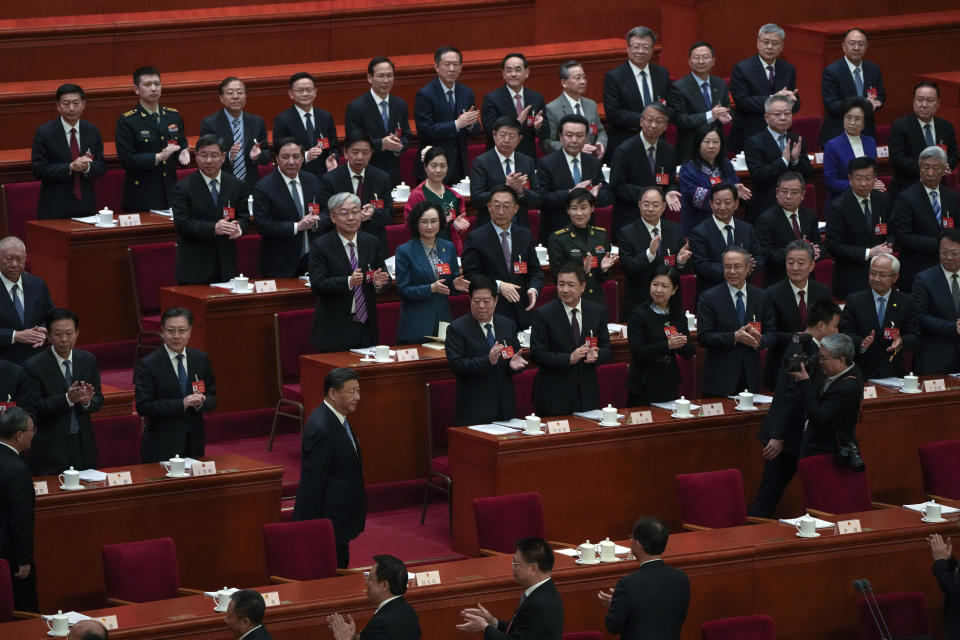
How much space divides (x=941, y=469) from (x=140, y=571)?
403 centimetres

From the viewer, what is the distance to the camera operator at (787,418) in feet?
27.1

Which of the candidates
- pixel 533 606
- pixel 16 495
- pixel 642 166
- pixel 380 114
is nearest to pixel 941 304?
pixel 642 166

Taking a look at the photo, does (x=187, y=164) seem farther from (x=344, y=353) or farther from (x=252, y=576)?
(x=252, y=576)

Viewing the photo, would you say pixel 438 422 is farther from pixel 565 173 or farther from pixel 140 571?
pixel 140 571

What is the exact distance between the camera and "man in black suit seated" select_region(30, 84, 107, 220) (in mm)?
10273

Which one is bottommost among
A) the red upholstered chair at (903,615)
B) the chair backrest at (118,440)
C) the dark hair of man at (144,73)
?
the red upholstered chair at (903,615)

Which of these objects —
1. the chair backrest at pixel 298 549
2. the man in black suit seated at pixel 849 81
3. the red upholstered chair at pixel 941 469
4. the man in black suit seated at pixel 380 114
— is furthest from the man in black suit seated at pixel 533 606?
the man in black suit seated at pixel 849 81

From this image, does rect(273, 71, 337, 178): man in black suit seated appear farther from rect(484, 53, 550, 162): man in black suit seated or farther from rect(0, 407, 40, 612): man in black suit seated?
rect(0, 407, 40, 612): man in black suit seated

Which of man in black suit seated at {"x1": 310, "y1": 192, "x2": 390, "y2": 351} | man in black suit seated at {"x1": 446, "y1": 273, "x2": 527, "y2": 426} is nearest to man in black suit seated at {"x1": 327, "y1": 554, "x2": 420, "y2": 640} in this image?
man in black suit seated at {"x1": 446, "y1": 273, "x2": 527, "y2": 426}

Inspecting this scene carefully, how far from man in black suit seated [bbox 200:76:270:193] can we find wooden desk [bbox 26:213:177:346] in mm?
701

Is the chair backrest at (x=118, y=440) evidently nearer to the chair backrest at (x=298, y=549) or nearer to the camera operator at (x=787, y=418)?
the chair backrest at (x=298, y=549)

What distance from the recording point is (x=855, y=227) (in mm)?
10523

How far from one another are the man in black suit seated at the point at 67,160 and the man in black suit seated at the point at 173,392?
8.32 ft

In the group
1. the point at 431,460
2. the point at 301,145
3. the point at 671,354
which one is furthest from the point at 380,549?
the point at 301,145
